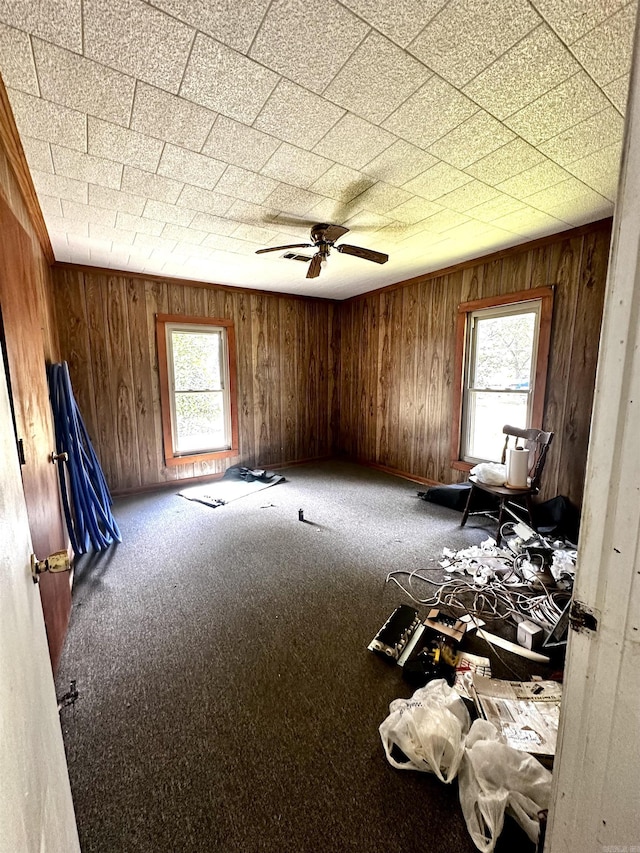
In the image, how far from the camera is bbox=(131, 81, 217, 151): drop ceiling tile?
4.68 feet

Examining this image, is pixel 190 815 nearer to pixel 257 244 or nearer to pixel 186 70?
pixel 186 70

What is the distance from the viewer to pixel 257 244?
2.98 meters

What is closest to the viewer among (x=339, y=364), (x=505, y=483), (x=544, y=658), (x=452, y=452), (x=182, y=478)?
(x=544, y=658)

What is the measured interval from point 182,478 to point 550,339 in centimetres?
415

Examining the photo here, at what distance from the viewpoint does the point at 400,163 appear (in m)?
1.85

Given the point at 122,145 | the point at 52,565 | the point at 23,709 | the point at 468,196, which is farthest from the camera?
the point at 468,196

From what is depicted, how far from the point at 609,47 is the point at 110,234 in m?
3.08

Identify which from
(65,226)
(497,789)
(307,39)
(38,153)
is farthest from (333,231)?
(497,789)

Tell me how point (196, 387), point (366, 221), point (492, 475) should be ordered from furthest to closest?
point (196, 387)
point (492, 475)
point (366, 221)

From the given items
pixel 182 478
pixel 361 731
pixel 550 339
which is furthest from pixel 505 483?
pixel 182 478

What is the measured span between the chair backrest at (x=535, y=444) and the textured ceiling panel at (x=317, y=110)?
5.32ft

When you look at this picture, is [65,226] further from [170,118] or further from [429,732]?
[429,732]

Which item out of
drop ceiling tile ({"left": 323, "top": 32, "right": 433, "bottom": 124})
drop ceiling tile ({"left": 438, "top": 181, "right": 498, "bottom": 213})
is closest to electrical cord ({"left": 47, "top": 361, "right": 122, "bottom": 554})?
drop ceiling tile ({"left": 323, "top": 32, "right": 433, "bottom": 124})

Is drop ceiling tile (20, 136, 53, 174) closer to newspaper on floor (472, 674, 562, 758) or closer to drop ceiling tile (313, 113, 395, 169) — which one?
drop ceiling tile (313, 113, 395, 169)
